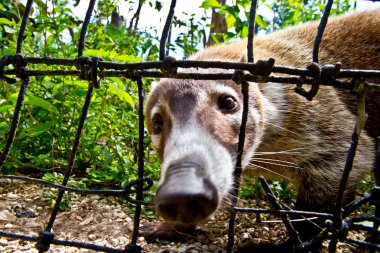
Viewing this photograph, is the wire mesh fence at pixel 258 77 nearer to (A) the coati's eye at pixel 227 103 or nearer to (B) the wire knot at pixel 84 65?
(B) the wire knot at pixel 84 65

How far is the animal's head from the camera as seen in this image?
1.36m

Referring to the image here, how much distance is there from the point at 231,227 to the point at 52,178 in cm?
170

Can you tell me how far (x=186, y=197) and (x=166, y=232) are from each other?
1.38 meters

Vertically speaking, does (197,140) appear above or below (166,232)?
above

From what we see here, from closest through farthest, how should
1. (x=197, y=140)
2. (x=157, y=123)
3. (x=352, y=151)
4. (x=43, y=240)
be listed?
1. (x=352, y=151)
2. (x=43, y=240)
3. (x=197, y=140)
4. (x=157, y=123)

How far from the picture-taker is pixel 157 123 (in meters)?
2.36

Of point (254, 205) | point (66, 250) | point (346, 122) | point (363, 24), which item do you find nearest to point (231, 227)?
point (66, 250)

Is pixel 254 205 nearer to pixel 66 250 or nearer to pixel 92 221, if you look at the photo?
pixel 92 221

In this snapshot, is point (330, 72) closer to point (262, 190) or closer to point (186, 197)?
point (186, 197)

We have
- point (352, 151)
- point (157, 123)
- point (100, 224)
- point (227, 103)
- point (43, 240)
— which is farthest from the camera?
point (100, 224)

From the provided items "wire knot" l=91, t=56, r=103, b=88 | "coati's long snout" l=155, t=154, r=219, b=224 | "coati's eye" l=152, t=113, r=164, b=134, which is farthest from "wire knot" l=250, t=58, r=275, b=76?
"coati's eye" l=152, t=113, r=164, b=134

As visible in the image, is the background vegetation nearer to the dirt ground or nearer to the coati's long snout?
the dirt ground

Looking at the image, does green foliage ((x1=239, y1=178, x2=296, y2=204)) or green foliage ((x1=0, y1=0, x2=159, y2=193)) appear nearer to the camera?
green foliage ((x1=0, y1=0, x2=159, y2=193))

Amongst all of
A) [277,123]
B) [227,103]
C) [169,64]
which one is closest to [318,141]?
[277,123]
